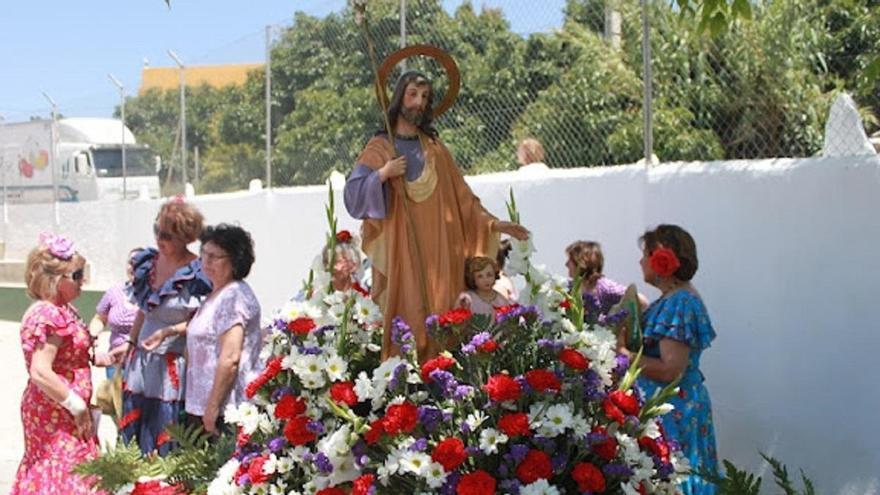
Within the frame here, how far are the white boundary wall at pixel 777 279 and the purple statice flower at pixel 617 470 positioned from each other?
2.12 metres

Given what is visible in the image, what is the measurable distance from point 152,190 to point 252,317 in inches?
426

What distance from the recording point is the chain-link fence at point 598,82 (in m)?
6.93

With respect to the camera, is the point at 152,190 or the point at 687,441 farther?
the point at 152,190

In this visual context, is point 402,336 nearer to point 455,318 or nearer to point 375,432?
point 455,318

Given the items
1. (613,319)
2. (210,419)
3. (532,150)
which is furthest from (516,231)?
(532,150)

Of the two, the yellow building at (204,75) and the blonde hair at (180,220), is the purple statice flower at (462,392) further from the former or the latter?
the yellow building at (204,75)

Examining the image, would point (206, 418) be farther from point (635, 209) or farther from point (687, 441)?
point (635, 209)

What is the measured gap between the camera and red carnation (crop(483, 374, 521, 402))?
166 inches

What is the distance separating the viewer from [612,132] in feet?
25.8

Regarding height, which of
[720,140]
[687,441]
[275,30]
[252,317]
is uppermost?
[275,30]

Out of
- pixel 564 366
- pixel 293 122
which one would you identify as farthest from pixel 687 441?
pixel 293 122

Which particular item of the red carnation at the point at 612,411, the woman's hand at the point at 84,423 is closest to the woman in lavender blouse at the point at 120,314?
the woman's hand at the point at 84,423

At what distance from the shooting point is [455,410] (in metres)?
4.31

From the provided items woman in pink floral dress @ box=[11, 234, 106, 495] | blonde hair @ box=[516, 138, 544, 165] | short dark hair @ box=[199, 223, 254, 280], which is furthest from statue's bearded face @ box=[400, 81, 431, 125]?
blonde hair @ box=[516, 138, 544, 165]
